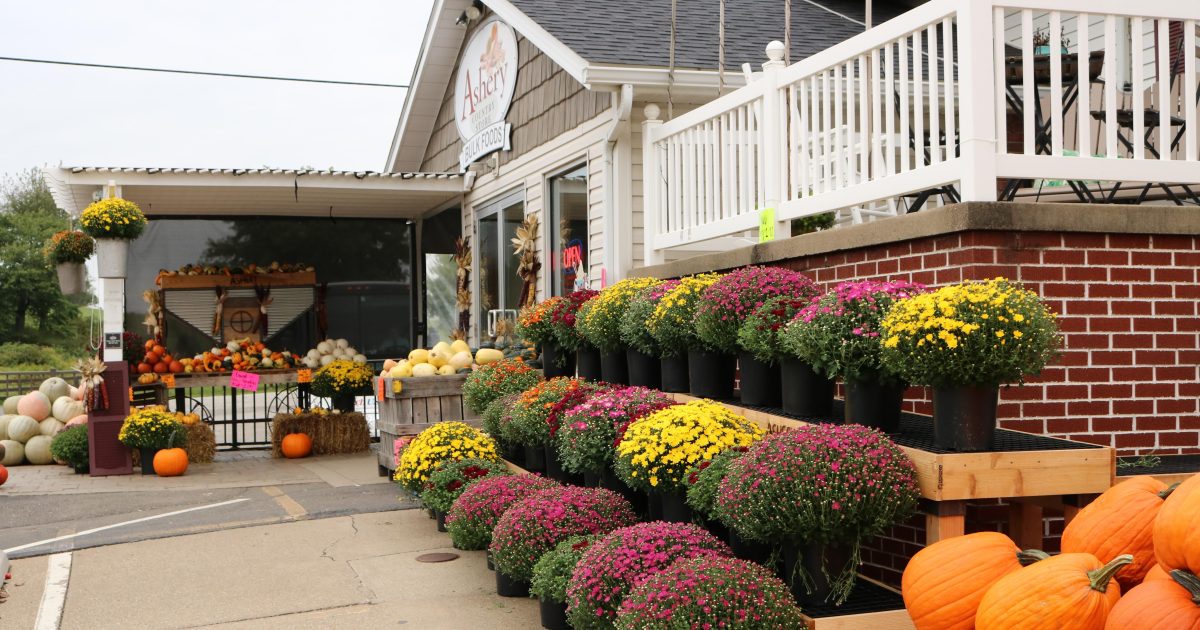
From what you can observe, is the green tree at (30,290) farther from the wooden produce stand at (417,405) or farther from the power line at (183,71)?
the wooden produce stand at (417,405)

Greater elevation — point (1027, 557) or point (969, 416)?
point (969, 416)

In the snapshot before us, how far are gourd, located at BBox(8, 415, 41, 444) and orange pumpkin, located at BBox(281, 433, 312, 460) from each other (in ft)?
9.62

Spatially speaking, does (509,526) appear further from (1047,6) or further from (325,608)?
(1047,6)

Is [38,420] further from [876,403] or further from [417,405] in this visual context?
[876,403]

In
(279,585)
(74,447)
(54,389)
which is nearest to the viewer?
(279,585)

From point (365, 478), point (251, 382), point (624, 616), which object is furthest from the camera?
point (251, 382)

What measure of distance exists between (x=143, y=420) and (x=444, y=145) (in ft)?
16.9

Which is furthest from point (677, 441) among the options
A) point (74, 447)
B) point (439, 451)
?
point (74, 447)

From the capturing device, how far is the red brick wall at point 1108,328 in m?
4.17

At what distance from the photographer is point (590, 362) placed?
6.88 m

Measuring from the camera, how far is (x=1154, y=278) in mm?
4332

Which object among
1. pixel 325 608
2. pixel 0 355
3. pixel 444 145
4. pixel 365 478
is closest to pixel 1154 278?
pixel 325 608

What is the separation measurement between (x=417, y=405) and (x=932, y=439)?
19.6 ft

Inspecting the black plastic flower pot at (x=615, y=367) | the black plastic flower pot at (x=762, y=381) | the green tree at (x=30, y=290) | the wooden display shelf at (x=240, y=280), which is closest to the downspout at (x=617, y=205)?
the black plastic flower pot at (x=615, y=367)
